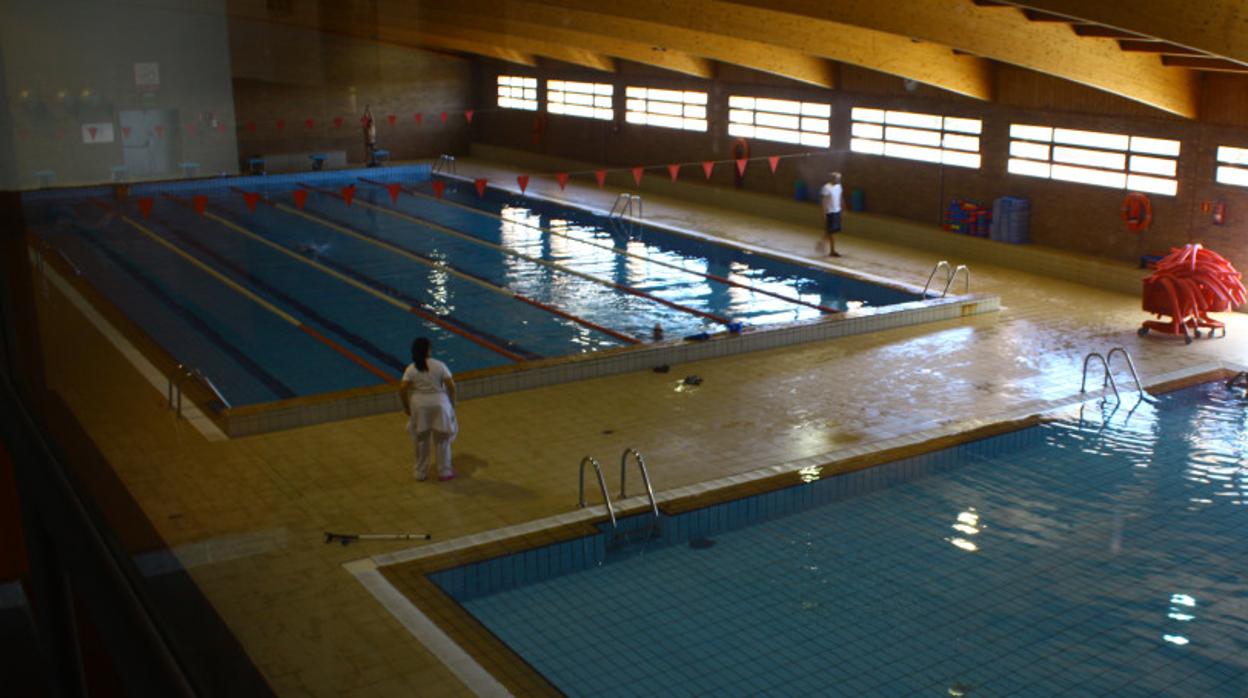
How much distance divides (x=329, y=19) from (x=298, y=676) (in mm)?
4966

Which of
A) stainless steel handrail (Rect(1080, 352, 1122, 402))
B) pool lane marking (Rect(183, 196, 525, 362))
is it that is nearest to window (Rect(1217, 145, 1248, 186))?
stainless steel handrail (Rect(1080, 352, 1122, 402))

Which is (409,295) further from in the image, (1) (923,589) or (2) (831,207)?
(1) (923,589)

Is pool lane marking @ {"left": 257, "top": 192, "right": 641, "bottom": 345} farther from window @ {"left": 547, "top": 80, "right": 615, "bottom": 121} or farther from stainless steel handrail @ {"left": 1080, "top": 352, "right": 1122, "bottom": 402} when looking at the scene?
window @ {"left": 547, "top": 80, "right": 615, "bottom": 121}

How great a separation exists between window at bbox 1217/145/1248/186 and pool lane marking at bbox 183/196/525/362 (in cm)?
863

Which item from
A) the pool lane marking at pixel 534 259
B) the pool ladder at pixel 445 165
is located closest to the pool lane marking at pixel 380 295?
the pool lane marking at pixel 534 259

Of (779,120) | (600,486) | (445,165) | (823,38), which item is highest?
(823,38)

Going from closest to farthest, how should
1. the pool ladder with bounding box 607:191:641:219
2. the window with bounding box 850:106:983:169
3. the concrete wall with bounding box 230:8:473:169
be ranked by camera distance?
the concrete wall with bounding box 230:8:473:169
the window with bounding box 850:106:983:169
the pool ladder with bounding box 607:191:641:219

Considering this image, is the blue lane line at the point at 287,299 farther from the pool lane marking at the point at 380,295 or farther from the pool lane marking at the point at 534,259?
the pool lane marking at the point at 534,259

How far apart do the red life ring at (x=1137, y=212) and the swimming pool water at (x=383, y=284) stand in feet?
10.9

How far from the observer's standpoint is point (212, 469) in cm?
829

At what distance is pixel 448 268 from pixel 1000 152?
7.95 m

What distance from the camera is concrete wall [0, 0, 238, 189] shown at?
3.74 metres

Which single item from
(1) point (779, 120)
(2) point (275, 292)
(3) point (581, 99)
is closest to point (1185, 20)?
(2) point (275, 292)

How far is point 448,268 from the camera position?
15.8 m
